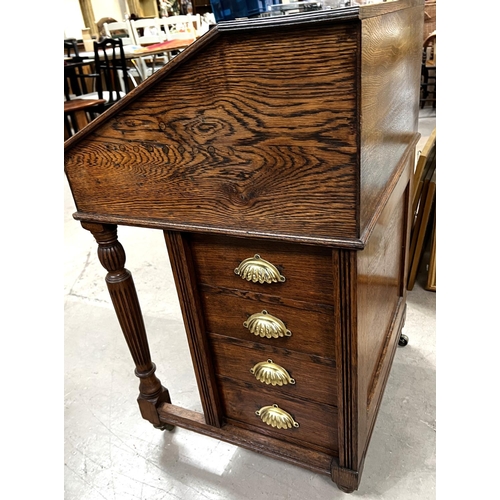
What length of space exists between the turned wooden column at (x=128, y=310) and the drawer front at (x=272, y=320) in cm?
24

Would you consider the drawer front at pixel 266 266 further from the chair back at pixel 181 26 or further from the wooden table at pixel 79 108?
the chair back at pixel 181 26

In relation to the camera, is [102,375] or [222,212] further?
[102,375]

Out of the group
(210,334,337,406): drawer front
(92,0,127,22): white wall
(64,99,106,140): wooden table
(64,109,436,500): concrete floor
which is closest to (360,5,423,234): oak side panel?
(210,334,337,406): drawer front

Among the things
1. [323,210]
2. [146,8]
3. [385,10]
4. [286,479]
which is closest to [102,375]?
[286,479]

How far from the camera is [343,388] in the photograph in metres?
0.90

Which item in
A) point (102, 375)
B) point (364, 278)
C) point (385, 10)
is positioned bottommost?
point (102, 375)

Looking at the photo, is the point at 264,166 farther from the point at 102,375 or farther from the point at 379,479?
the point at 102,375

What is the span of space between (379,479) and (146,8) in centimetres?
858

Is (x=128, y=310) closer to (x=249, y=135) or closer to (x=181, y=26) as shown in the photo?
(x=249, y=135)

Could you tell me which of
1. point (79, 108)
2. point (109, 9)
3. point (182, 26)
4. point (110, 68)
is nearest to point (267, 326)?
point (79, 108)

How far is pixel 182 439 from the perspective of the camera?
4.31ft

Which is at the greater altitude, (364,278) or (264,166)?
(264,166)
